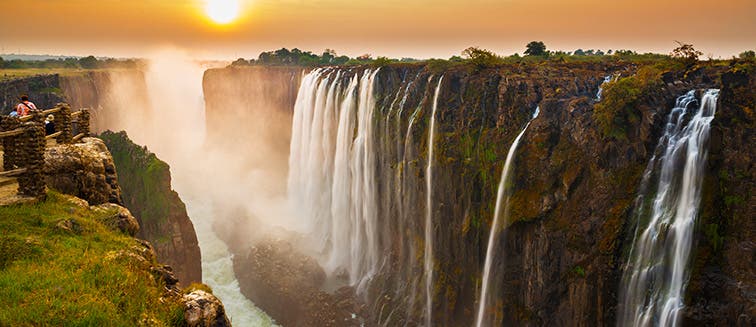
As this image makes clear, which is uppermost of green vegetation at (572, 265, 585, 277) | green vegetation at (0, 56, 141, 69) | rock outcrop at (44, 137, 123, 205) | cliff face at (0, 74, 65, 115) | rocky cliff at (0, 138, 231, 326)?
green vegetation at (0, 56, 141, 69)

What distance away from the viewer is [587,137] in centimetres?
1839

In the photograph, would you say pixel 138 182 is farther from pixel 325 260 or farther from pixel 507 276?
pixel 507 276

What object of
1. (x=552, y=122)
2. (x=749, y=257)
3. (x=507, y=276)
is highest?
(x=552, y=122)

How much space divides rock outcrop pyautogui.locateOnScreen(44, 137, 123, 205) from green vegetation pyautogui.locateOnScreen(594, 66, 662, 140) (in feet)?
57.6

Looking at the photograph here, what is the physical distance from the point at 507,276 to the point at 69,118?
60.9 feet

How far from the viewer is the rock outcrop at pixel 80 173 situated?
1305 centimetres

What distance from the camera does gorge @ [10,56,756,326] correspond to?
588 inches

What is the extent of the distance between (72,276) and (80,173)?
234 inches

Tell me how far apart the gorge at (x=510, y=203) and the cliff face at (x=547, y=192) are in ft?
0.23

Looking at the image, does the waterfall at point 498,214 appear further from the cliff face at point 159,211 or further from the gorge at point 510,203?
the cliff face at point 159,211

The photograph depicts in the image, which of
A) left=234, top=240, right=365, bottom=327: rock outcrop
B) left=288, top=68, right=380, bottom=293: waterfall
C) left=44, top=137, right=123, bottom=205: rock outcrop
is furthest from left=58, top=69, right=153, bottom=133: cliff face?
left=44, top=137, right=123, bottom=205: rock outcrop

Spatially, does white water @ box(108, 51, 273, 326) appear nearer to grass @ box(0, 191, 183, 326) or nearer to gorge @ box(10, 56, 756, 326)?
gorge @ box(10, 56, 756, 326)

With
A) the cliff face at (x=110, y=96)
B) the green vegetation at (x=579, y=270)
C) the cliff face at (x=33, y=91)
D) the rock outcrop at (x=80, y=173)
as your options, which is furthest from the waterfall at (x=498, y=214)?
the cliff face at (x=110, y=96)

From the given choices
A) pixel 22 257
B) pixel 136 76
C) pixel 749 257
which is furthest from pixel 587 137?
pixel 136 76
